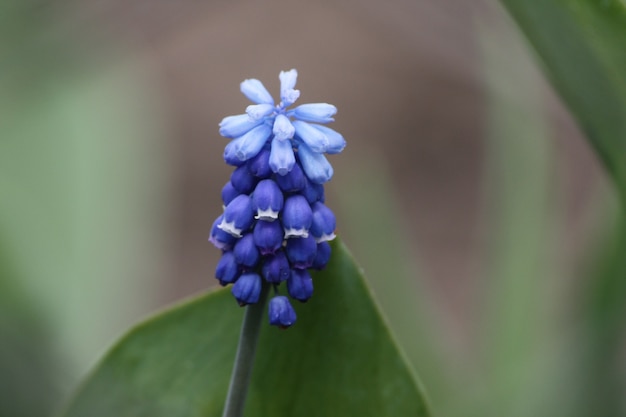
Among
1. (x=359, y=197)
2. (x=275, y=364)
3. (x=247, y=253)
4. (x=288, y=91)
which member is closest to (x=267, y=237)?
(x=247, y=253)

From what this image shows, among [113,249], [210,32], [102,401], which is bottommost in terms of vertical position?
[102,401]

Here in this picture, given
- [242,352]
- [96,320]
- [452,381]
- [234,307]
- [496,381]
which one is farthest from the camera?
[96,320]

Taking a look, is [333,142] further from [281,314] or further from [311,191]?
[281,314]

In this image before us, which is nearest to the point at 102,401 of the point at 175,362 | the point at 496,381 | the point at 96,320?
the point at 175,362

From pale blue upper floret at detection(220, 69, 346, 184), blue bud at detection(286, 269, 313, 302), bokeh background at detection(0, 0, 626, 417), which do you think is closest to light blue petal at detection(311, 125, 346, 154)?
pale blue upper floret at detection(220, 69, 346, 184)

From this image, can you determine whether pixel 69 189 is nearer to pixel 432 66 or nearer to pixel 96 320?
pixel 96 320

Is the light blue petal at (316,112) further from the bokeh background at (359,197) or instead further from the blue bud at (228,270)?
the bokeh background at (359,197)

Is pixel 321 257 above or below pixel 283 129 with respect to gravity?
below
